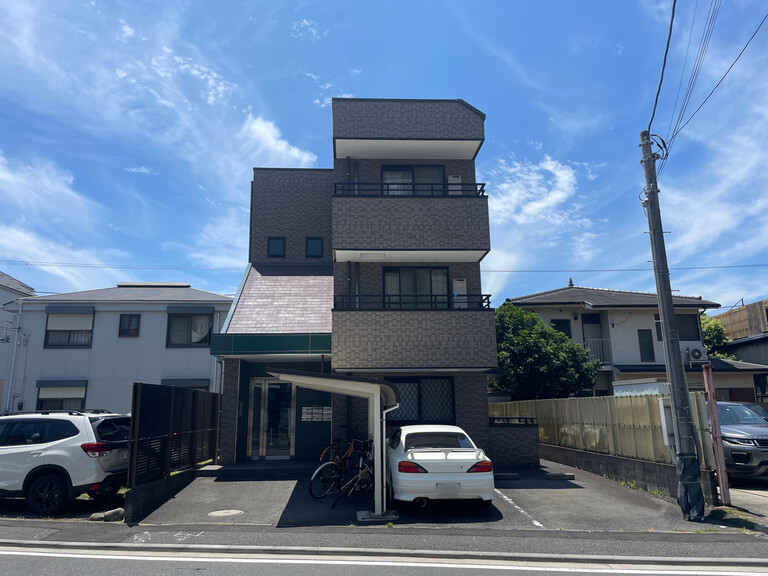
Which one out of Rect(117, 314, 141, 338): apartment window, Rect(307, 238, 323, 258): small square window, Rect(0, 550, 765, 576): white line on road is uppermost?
Rect(307, 238, 323, 258): small square window

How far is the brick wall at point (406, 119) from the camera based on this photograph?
15961 mm

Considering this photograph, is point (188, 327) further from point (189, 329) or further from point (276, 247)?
point (276, 247)

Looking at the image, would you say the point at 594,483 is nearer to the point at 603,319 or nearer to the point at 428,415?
the point at 428,415

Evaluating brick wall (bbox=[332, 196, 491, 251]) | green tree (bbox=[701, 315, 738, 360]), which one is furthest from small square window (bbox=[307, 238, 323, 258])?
green tree (bbox=[701, 315, 738, 360])

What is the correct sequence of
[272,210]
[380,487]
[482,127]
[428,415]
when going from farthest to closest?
[272,210] → [482,127] → [428,415] → [380,487]

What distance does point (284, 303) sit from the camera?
17.3 m

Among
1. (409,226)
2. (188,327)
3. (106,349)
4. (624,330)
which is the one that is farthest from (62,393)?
(624,330)

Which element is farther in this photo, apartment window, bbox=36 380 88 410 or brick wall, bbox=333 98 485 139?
apartment window, bbox=36 380 88 410

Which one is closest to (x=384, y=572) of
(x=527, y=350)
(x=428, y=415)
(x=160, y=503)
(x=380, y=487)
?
(x=380, y=487)

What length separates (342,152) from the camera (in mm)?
16766

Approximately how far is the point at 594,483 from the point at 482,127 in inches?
394

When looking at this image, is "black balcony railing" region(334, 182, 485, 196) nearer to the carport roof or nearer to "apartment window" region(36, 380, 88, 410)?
the carport roof

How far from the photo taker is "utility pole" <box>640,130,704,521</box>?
9016 millimetres

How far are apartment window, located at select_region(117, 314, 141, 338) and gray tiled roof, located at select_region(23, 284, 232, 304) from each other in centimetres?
70
